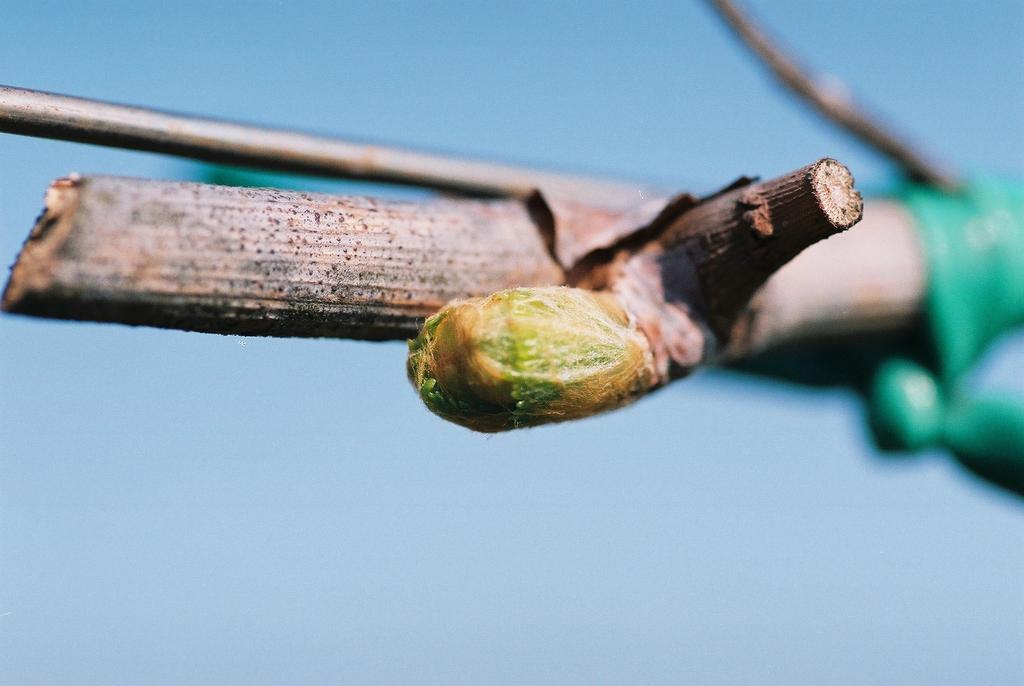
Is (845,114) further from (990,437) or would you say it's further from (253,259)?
(253,259)

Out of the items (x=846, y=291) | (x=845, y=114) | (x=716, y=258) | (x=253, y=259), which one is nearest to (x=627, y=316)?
(x=716, y=258)

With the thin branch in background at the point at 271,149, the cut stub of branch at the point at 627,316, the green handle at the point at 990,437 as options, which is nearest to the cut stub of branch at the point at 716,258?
the cut stub of branch at the point at 627,316

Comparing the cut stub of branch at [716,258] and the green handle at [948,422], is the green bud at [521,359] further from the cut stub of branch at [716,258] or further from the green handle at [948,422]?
the green handle at [948,422]

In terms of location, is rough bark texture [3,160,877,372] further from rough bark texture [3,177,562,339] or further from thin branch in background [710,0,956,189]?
thin branch in background [710,0,956,189]

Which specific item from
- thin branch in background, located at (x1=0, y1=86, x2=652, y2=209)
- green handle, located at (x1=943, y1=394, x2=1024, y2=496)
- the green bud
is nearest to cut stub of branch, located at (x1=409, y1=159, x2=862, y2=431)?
the green bud

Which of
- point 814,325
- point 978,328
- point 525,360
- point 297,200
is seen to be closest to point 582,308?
point 525,360

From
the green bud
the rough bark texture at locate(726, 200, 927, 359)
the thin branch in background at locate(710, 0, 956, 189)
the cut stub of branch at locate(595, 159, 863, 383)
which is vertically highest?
the thin branch in background at locate(710, 0, 956, 189)
